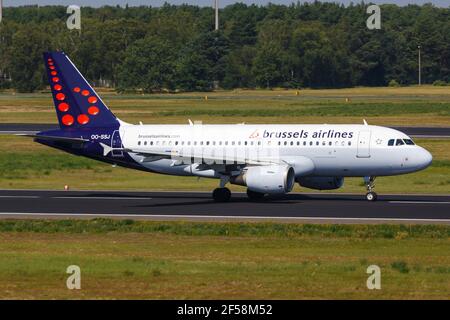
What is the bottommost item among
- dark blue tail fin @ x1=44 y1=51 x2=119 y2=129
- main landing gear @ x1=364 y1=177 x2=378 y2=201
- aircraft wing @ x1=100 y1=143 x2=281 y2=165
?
main landing gear @ x1=364 y1=177 x2=378 y2=201

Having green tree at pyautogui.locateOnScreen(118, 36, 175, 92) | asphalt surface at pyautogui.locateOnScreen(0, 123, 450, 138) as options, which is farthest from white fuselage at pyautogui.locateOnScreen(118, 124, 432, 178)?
green tree at pyautogui.locateOnScreen(118, 36, 175, 92)

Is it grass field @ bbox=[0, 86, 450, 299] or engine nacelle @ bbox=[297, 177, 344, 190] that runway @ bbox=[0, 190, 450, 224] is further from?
grass field @ bbox=[0, 86, 450, 299]

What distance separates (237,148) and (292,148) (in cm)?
283

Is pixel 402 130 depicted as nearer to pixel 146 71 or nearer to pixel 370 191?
pixel 370 191

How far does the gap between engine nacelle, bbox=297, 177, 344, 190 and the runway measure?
65 cm

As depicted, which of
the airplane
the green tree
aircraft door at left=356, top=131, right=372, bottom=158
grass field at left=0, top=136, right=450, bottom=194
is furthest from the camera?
the green tree

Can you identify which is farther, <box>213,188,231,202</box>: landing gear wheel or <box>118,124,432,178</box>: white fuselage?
<box>213,188,231,202</box>: landing gear wheel

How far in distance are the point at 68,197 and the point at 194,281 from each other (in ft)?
86.9

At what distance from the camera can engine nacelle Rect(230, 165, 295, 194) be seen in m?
52.7

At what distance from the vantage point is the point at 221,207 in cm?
5225

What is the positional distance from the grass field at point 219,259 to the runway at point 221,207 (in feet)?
10.1

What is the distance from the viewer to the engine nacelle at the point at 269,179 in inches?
2073

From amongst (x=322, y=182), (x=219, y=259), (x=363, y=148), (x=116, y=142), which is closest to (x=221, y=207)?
(x=322, y=182)
